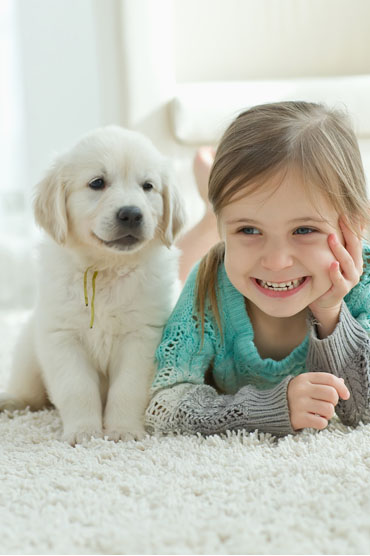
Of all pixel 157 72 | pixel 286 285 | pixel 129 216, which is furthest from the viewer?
pixel 157 72

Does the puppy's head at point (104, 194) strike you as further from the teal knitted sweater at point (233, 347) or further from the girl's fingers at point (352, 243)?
the girl's fingers at point (352, 243)

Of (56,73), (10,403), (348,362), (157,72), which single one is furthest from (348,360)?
(56,73)

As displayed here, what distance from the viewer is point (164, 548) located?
0.87 meters

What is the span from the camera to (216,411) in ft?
4.46

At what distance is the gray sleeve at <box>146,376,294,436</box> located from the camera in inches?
51.3

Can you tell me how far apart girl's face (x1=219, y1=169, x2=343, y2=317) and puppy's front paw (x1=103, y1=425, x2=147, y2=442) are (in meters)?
0.36

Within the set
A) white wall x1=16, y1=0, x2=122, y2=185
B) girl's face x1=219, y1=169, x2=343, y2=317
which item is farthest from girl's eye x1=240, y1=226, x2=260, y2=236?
white wall x1=16, y1=0, x2=122, y2=185

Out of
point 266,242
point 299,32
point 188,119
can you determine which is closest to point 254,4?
point 299,32

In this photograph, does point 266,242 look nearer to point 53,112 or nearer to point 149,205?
point 149,205

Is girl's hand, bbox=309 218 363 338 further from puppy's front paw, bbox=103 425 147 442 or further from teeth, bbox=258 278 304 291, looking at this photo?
puppy's front paw, bbox=103 425 147 442

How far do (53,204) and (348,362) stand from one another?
2.43ft

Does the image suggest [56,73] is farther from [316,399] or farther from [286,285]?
[316,399]

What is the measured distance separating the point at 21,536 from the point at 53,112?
376cm

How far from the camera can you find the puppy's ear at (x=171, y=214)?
1688 millimetres
